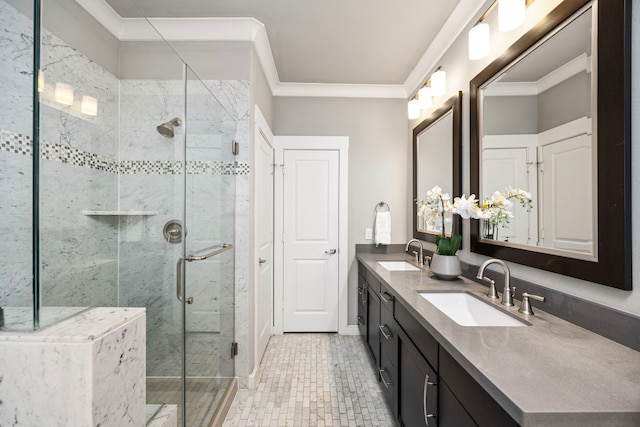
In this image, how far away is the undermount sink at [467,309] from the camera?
4.47 ft

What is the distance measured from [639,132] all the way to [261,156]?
2.24 metres

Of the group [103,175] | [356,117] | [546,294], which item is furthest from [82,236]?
[356,117]

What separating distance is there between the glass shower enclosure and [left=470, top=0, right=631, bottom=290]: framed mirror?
5.44 ft

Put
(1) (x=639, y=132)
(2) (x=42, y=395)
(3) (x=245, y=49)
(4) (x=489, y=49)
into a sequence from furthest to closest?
(3) (x=245, y=49)
(4) (x=489, y=49)
(1) (x=639, y=132)
(2) (x=42, y=395)

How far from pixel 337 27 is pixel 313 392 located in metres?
2.67

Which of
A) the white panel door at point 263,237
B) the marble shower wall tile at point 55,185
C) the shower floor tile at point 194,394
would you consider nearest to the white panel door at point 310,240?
the white panel door at point 263,237

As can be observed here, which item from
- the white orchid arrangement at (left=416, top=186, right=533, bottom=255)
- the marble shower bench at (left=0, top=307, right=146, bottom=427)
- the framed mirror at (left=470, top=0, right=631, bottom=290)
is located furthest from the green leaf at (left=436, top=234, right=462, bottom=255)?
the marble shower bench at (left=0, top=307, right=146, bottom=427)

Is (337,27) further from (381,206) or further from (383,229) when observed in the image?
(383,229)

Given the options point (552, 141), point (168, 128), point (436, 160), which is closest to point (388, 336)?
point (552, 141)

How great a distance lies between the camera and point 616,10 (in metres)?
0.97

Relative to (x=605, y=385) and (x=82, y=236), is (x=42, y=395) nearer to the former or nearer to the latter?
(x=82, y=236)

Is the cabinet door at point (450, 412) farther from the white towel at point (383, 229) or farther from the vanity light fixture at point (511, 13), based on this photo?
the white towel at point (383, 229)

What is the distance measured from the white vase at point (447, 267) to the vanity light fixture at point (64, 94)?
196 cm

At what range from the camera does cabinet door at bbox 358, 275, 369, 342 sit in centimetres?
279
